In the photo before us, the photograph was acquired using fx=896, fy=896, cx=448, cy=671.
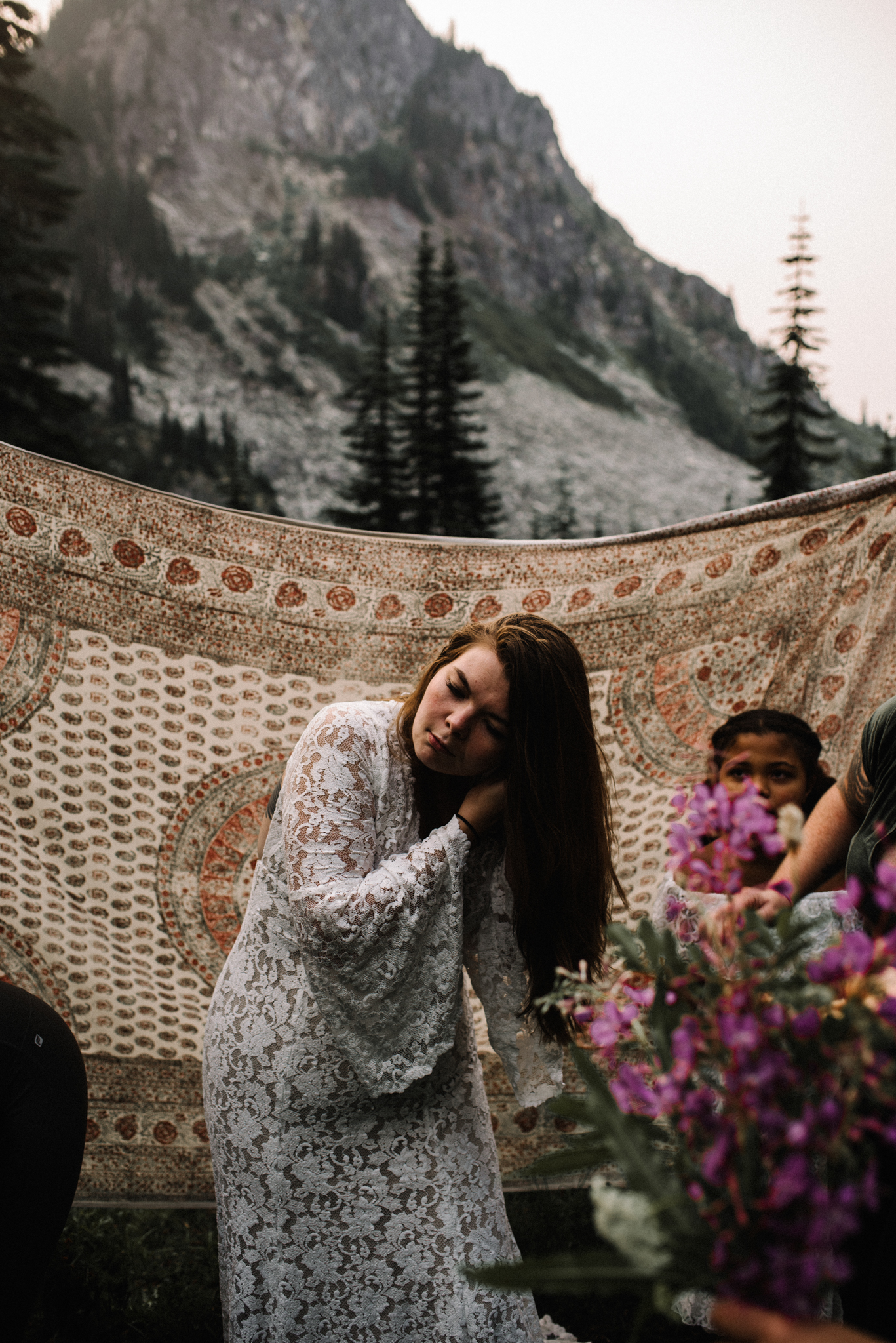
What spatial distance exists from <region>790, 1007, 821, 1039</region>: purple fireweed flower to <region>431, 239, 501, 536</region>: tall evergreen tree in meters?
20.0

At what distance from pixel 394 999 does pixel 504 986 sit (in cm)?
26

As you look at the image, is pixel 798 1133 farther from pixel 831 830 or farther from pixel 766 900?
pixel 831 830

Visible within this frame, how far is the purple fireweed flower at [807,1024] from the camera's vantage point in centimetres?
65

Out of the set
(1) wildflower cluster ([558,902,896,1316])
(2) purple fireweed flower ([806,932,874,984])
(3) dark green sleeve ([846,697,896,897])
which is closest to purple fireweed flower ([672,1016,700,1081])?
(1) wildflower cluster ([558,902,896,1316])

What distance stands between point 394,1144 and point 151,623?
1.48m

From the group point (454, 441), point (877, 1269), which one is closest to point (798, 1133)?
point (877, 1269)

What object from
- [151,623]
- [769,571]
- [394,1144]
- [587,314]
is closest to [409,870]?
[394,1144]

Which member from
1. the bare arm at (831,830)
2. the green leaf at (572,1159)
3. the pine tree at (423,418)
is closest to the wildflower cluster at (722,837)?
the green leaf at (572,1159)

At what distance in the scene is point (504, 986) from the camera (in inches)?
64.4

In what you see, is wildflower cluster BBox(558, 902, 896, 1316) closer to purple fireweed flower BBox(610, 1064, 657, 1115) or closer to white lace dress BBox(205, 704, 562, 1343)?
purple fireweed flower BBox(610, 1064, 657, 1115)

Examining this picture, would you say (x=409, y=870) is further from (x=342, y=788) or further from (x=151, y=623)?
(x=151, y=623)

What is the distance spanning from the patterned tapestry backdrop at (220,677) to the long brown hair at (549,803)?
928 mm

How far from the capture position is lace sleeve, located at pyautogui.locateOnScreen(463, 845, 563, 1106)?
1618mm

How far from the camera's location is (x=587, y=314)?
59.0m
